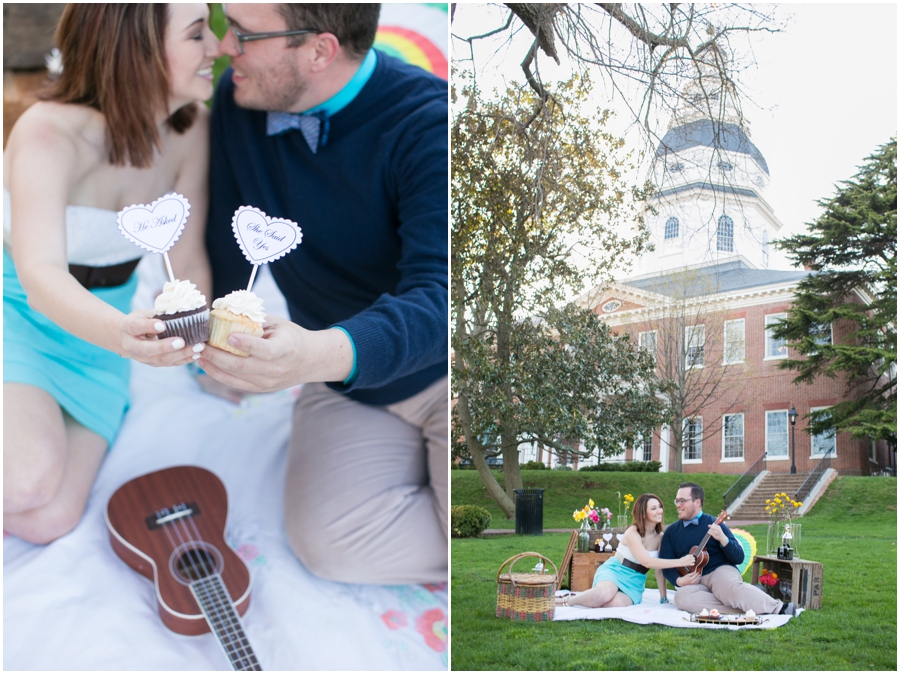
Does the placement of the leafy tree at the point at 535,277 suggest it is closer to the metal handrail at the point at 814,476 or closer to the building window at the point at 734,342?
the building window at the point at 734,342

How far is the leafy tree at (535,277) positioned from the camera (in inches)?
123

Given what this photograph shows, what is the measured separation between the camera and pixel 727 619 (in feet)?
9.34

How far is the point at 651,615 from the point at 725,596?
0.27 meters

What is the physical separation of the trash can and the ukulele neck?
1065 mm

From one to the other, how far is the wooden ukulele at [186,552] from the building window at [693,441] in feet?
5.41

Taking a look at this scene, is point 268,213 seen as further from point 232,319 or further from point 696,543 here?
point 696,543

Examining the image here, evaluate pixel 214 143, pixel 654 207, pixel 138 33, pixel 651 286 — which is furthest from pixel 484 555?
pixel 138 33

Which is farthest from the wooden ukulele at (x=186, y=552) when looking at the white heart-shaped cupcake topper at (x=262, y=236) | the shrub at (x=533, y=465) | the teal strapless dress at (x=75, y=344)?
the shrub at (x=533, y=465)

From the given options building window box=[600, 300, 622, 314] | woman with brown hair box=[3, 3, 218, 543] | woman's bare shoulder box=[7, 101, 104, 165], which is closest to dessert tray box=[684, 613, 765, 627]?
building window box=[600, 300, 622, 314]

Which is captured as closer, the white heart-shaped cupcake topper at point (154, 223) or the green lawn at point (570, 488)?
the white heart-shaped cupcake topper at point (154, 223)

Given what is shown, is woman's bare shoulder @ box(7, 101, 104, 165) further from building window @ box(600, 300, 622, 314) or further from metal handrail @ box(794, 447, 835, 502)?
metal handrail @ box(794, 447, 835, 502)

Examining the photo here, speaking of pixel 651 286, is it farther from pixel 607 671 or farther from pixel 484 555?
pixel 607 671

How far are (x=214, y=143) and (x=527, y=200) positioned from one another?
3.99 feet

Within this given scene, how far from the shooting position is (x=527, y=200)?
325 cm
